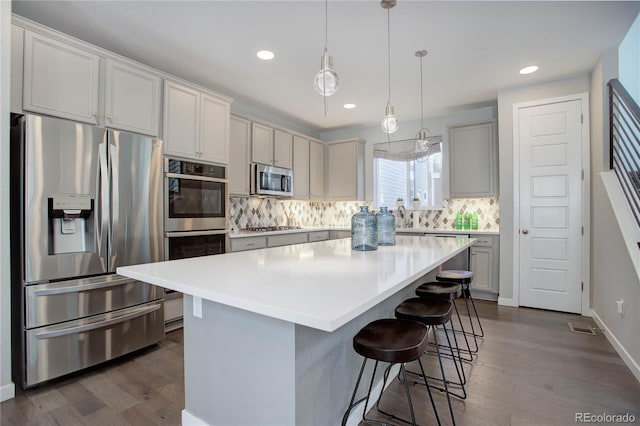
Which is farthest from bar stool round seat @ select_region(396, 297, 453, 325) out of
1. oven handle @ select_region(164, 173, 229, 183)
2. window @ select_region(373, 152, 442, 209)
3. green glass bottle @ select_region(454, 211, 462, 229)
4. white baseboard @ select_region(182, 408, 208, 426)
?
window @ select_region(373, 152, 442, 209)

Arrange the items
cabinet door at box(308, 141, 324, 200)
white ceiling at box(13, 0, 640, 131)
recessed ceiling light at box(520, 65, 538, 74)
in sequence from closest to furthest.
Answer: white ceiling at box(13, 0, 640, 131), recessed ceiling light at box(520, 65, 538, 74), cabinet door at box(308, 141, 324, 200)

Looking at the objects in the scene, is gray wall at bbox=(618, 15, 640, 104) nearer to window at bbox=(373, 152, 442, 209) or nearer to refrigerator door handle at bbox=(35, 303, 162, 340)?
window at bbox=(373, 152, 442, 209)

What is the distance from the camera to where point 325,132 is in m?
6.08

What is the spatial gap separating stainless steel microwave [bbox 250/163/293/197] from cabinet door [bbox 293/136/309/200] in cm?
22

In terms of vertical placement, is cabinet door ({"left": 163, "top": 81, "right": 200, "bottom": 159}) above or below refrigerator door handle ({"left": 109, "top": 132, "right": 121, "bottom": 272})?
above

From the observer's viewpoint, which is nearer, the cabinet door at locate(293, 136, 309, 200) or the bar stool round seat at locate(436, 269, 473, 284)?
the bar stool round seat at locate(436, 269, 473, 284)

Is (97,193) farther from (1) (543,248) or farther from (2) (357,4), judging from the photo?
(1) (543,248)

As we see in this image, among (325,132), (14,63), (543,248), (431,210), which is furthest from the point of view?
(325,132)

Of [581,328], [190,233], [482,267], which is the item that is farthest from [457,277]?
[190,233]

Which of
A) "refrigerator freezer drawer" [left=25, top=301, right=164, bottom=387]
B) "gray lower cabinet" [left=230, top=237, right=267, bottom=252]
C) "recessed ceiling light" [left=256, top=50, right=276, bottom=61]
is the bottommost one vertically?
"refrigerator freezer drawer" [left=25, top=301, right=164, bottom=387]

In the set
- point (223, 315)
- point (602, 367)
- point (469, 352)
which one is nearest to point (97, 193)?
point (223, 315)

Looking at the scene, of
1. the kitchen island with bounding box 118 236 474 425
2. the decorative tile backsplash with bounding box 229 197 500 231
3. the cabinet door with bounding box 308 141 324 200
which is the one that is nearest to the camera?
the kitchen island with bounding box 118 236 474 425

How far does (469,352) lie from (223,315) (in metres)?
2.03

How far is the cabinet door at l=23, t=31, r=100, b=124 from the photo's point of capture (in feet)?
7.23
